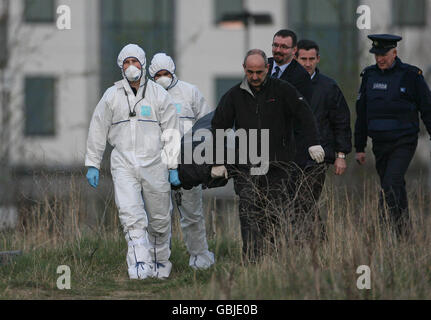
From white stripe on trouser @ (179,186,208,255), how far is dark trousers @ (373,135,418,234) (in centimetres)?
173

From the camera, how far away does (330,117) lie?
10.0m

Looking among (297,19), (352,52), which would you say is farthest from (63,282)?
(297,19)

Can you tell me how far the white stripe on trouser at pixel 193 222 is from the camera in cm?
1009

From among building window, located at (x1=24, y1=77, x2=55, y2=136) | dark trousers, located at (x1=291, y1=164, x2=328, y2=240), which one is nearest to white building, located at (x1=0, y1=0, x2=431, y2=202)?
building window, located at (x1=24, y1=77, x2=55, y2=136)

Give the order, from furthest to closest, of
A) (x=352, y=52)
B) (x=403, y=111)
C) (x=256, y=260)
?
(x=352, y=52) < (x=403, y=111) < (x=256, y=260)

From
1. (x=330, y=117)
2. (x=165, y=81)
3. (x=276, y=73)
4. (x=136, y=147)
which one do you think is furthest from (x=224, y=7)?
(x=136, y=147)

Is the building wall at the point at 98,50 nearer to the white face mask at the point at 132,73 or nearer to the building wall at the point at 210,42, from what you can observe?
the building wall at the point at 210,42

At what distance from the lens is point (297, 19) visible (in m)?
31.8

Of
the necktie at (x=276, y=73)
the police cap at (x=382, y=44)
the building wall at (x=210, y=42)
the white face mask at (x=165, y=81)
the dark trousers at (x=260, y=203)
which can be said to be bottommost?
the dark trousers at (x=260, y=203)

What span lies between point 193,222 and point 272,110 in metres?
1.75

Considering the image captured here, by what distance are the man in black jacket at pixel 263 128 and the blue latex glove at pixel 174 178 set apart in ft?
1.83

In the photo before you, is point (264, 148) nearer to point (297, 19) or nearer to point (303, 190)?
point (303, 190)

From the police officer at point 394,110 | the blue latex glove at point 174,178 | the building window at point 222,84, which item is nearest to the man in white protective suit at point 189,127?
the blue latex glove at point 174,178
